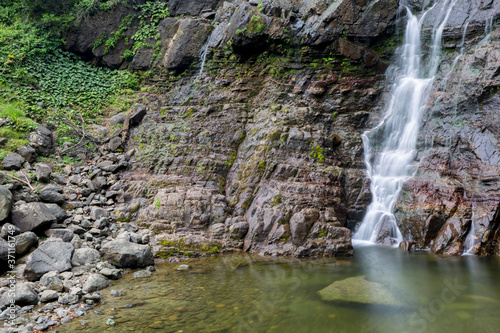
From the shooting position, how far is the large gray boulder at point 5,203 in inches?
285

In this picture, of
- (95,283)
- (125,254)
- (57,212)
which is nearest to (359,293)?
(95,283)

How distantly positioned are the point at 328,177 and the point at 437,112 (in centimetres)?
490

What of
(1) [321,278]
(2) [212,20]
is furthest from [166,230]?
(2) [212,20]

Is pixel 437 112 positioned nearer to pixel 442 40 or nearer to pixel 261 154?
pixel 442 40

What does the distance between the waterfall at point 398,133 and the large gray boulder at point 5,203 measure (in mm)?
10094

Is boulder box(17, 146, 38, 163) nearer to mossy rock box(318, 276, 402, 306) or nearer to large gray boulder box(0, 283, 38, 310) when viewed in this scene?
large gray boulder box(0, 283, 38, 310)

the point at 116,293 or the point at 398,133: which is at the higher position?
the point at 398,133

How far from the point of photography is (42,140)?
11.3 meters

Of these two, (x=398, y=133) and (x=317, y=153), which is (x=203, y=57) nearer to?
(x=317, y=153)

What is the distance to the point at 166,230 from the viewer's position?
9.40m

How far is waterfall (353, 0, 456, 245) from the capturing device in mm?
10406

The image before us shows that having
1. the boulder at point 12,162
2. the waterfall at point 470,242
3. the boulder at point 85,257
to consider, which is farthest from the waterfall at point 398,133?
the boulder at point 12,162

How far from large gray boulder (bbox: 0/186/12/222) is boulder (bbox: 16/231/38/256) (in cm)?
70

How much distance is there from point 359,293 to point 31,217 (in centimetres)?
803
